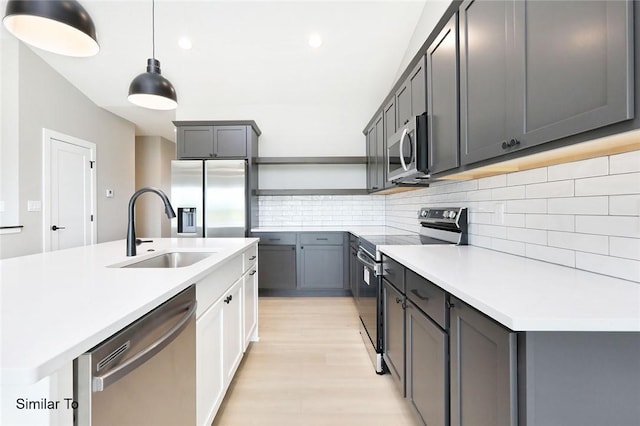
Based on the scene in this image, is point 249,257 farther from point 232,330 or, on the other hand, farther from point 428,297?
point 428,297

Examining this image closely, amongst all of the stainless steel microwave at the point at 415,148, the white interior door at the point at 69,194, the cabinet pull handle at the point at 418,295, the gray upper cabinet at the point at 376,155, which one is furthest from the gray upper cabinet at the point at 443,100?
the white interior door at the point at 69,194

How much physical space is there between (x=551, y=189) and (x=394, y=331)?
45.1 inches

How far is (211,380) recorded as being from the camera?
4.88 ft

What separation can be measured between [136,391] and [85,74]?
17.4 ft

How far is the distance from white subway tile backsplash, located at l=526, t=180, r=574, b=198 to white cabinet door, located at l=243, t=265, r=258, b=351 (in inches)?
74.3

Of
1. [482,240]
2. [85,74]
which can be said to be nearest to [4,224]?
[85,74]

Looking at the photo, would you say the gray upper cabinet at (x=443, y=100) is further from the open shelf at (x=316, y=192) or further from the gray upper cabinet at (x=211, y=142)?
the gray upper cabinet at (x=211, y=142)

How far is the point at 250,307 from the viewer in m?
2.45

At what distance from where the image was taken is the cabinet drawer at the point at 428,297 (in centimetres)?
116

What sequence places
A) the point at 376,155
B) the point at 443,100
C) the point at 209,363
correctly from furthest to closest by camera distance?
the point at 376,155 < the point at 443,100 < the point at 209,363

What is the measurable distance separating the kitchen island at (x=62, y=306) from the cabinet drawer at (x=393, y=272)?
98cm

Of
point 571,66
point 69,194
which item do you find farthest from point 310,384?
point 69,194

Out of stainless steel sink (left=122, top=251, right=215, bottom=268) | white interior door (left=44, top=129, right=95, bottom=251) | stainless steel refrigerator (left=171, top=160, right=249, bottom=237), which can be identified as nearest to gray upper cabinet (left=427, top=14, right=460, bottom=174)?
stainless steel sink (left=122, top=251, right=215, bottom=268)

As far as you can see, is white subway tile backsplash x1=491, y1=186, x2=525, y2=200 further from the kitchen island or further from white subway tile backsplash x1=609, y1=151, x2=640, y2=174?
the kitchen island
